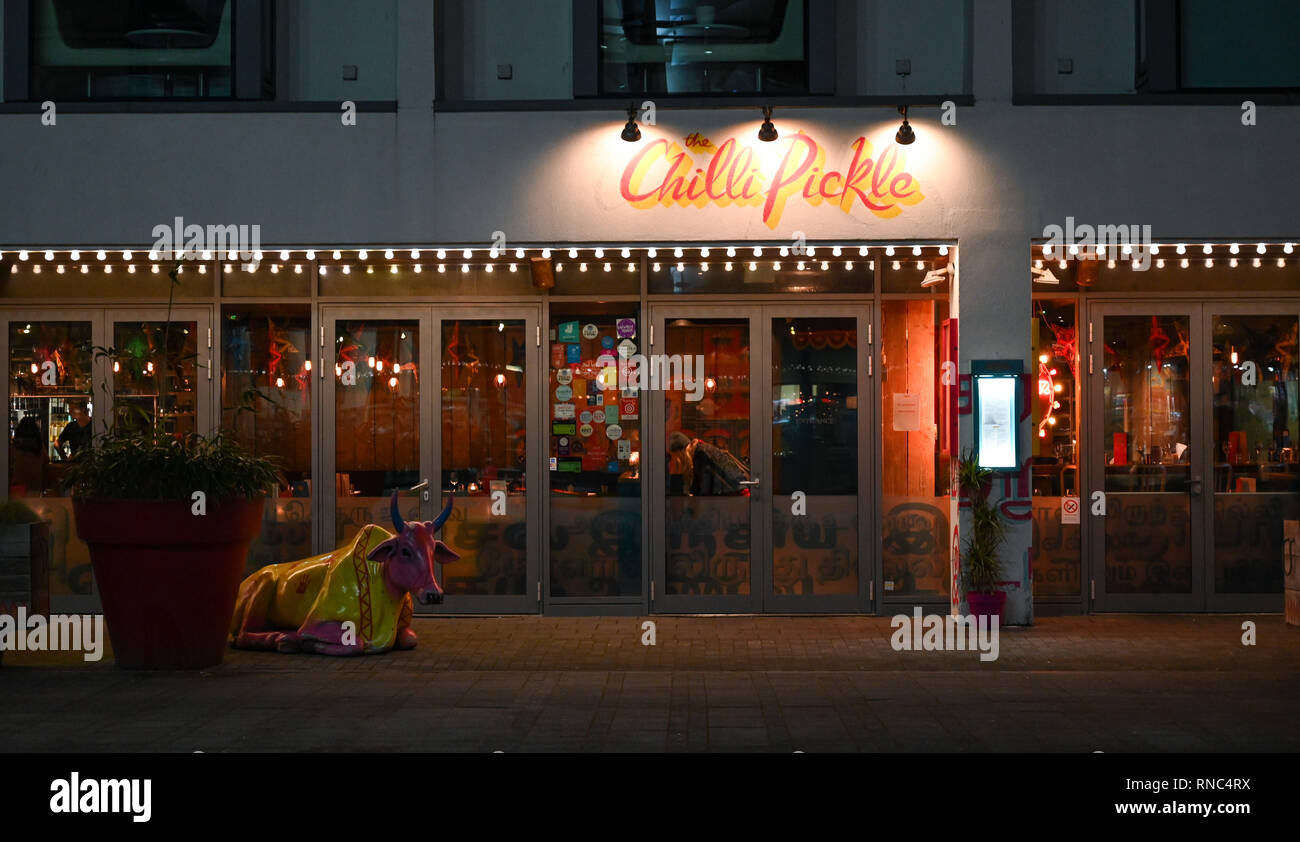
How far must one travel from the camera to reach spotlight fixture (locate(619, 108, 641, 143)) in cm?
1005

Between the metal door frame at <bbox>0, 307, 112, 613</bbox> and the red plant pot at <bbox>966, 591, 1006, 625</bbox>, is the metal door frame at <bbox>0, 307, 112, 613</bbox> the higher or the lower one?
the higher one

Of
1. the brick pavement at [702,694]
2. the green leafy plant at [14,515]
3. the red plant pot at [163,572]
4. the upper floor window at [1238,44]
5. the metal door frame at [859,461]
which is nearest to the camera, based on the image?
the brick pavement at [702,694]

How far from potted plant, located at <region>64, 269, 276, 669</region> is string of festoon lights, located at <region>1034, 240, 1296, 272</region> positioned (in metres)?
6.72

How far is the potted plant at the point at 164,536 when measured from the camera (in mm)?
8688

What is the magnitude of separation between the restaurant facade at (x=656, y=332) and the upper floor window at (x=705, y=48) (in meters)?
0.28

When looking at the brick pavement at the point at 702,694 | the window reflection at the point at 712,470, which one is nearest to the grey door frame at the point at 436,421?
the brick pavement at the point at 702,694

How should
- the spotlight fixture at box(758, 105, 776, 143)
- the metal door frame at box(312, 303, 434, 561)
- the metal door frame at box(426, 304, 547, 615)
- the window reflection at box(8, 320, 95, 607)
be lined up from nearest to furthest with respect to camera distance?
the spotlight fixture at box(758, 105, 776, 143) < the metal door frame at box(426, 304, 547, 615) < the metal door frame at box(312, 303, 434, 561) < the window reflection at box(8, 320, 95, 607)

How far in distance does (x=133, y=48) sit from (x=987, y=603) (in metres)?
8.38

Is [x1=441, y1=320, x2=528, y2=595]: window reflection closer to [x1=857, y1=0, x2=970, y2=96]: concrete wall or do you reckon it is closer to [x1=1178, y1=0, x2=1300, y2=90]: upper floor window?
[x1=857, y1=0, x2=970, y2=96]: concrete wall

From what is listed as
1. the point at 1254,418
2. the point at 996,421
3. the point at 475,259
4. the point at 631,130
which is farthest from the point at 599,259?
the point at 1254,418

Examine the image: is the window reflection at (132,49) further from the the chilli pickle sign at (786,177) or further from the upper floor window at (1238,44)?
the upper floor window at (1238,44)

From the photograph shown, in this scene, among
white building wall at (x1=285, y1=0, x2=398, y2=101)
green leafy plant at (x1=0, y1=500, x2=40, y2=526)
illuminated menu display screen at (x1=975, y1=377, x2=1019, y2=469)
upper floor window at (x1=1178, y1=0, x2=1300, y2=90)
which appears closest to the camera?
green leafy plant at (x1=0, y1=500, x2=40, y2=526)

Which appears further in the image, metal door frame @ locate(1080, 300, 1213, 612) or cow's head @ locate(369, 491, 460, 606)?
metal door frame @ locate(1080, 300, 1213, 612)

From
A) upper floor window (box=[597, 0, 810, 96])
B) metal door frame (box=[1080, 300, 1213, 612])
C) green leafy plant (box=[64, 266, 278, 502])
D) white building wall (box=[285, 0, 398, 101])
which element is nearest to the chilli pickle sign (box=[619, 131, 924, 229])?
upper floor window (box=[597, 0, 810, 96])
